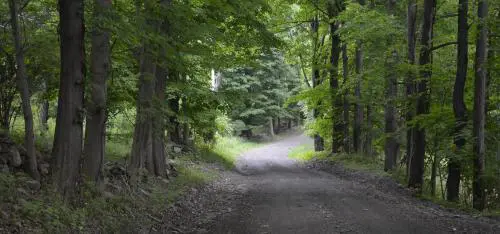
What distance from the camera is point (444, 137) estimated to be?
50.4 feet

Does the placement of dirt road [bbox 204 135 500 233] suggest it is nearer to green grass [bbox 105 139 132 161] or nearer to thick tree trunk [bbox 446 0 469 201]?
thick tree trunk [bbox 446 0 469 201]

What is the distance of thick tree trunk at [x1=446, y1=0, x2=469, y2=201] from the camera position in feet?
47.2

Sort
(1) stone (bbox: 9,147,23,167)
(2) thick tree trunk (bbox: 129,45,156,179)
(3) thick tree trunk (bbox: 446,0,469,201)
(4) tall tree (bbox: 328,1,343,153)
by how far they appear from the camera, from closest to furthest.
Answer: (1) stone (bbox: 9,147,23,167), (2) thick tree trunk (bbox: 129,45,156,179), (3) thick tree trunk (bbox: 446,0,469,201), (4) tall tree (bbox: 328,1,343,153)

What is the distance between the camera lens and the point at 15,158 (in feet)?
28.1

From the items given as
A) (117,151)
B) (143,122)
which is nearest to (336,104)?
(117,151)

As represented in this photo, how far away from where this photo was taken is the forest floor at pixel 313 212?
378 inches

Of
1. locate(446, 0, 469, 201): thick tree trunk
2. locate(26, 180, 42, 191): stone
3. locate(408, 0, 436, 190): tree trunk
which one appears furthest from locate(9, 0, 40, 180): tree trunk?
locate(408, 0, 436, 190): tree trunk

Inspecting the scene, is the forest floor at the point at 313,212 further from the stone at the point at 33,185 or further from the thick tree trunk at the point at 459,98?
the stone at the point at 33,185

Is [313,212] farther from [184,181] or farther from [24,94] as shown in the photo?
[24,94]

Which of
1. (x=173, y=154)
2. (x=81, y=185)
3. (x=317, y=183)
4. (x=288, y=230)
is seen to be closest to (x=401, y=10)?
(x=317, y=183)

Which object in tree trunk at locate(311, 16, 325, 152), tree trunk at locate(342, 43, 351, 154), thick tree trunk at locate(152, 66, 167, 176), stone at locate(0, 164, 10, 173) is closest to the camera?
stone at locate(0, 164, 10, 173)

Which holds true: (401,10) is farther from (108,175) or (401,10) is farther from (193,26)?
(108,175)

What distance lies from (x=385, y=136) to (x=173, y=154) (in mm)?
8879

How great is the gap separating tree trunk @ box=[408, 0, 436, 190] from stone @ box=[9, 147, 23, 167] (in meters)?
11.8
